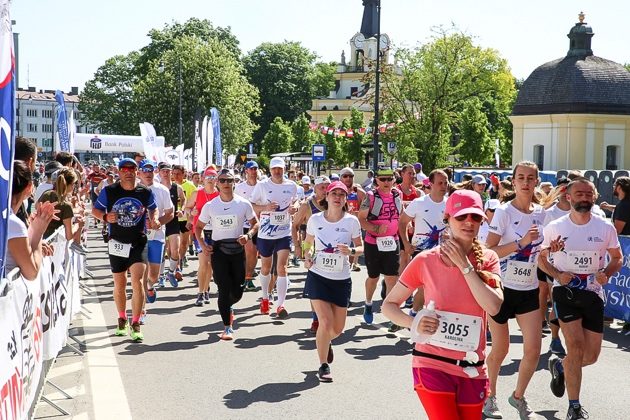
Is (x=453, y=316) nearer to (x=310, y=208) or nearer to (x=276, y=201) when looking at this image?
(x=310, y=208)

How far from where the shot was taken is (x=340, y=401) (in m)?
7.49

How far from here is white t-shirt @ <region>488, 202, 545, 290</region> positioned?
7.32 metres

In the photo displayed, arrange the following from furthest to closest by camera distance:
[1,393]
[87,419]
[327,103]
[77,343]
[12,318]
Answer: [327,103]
[77,343]
[87,419]
[12,318]
[1,393]

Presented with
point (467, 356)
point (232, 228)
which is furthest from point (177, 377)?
point (467, 356)

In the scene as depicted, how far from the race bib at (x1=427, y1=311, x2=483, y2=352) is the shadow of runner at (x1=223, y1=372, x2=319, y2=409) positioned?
3.08 meters

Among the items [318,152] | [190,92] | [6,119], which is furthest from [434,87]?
[6,119]

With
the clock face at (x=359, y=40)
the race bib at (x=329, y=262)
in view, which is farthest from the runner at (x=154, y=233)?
the clock face at (x=359, y=40)

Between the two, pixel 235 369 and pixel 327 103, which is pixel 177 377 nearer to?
pixel 235 369

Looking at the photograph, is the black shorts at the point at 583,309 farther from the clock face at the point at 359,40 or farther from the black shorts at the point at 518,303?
the clock face at the point at 359,40

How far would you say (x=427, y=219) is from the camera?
11.1 meters

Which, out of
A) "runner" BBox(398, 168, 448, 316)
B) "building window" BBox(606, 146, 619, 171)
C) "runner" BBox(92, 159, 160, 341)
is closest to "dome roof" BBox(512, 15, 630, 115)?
"building window" BBox(606, 146, 619, 171)

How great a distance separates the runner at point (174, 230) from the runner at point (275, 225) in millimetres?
2581

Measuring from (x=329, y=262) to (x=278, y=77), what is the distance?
9945 cm

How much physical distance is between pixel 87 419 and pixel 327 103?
4624 inches
